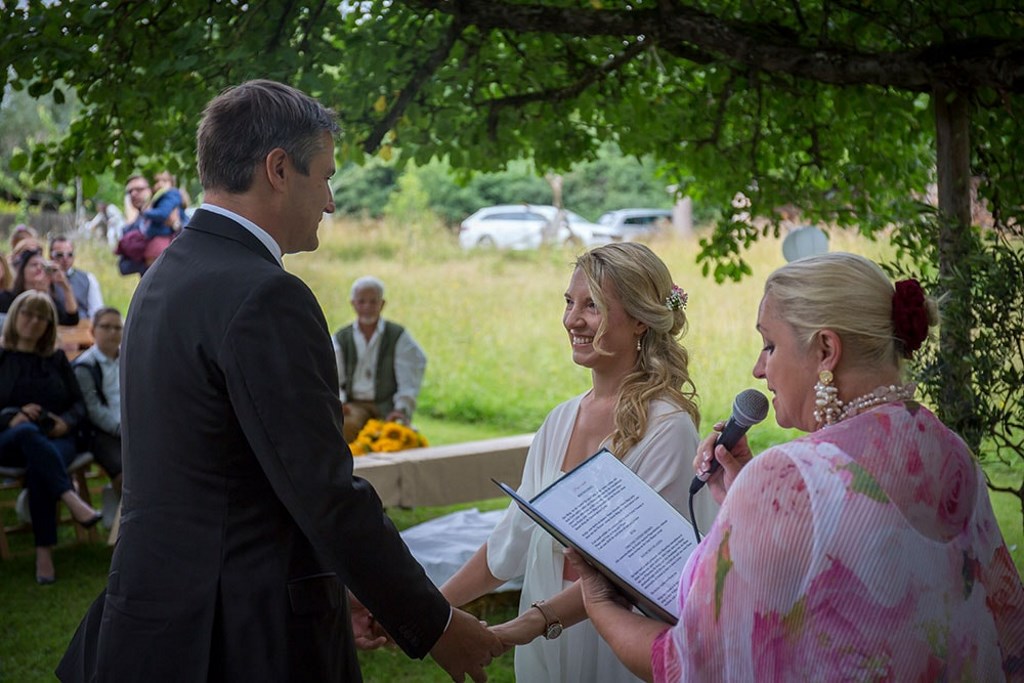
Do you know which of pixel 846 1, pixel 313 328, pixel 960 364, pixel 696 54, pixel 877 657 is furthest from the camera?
pixel 696 54

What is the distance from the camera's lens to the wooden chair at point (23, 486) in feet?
27.0

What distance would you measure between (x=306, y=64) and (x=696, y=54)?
7.08 ft

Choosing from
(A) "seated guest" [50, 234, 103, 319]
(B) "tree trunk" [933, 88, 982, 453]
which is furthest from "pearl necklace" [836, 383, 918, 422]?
(A) "seated guest" [50, 234, 103, 319]

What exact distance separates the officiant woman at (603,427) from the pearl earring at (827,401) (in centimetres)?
115

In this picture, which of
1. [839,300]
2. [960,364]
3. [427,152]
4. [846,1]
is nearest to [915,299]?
[839,300]

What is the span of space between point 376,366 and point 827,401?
826cm

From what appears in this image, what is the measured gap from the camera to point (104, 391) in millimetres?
8805

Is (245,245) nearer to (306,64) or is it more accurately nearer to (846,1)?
(306,64)

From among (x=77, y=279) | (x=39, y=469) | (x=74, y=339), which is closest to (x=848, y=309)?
(x=39, y=469)

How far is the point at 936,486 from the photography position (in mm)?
2207

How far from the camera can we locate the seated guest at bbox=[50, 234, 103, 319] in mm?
11320

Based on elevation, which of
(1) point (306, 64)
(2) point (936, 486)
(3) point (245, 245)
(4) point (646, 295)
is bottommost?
(2) point (936, 486)

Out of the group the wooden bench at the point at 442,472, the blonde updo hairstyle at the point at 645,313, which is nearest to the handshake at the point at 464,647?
the blonde updo hairstyle at the point at 645,313

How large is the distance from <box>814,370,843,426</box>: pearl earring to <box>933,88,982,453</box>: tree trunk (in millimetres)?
2849
